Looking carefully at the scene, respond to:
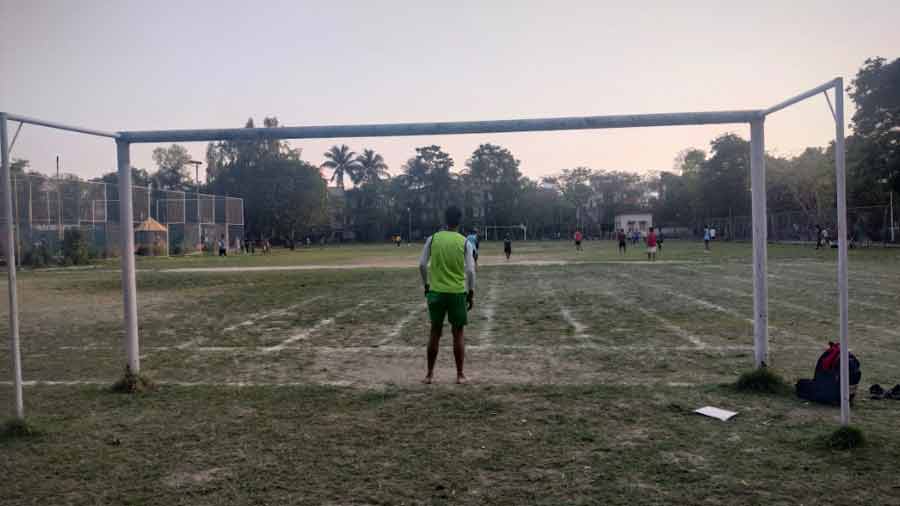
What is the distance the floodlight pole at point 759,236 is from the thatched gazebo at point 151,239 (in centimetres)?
4551

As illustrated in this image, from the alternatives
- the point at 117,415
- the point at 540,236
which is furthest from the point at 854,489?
the point at 540,236

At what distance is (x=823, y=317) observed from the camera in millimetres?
10531

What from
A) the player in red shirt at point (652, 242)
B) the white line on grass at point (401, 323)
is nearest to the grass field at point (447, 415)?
the white line on grass at point (401, 323)

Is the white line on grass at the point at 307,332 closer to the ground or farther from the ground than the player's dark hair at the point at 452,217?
closer to the ground

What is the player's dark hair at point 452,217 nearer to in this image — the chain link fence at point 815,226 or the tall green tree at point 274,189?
the chain link fence at point 815,226

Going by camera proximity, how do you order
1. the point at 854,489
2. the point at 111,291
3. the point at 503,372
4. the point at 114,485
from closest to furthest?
the point at 854,489
the point at 114,485
the point at 503,372
the point at 111,291

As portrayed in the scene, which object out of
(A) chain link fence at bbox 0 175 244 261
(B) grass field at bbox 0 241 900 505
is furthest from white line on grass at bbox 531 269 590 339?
(A) chain link fence at bbox 0 175 244 261

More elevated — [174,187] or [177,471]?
[174,187]

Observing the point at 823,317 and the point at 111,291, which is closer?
the point at 823,317

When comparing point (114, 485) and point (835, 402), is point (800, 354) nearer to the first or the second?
point (835, 402)

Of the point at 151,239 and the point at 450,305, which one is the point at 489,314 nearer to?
the point at 450,305

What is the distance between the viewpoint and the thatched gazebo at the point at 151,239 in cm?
4453

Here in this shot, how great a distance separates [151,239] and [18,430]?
4485 cm

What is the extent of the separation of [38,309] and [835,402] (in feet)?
51.6
